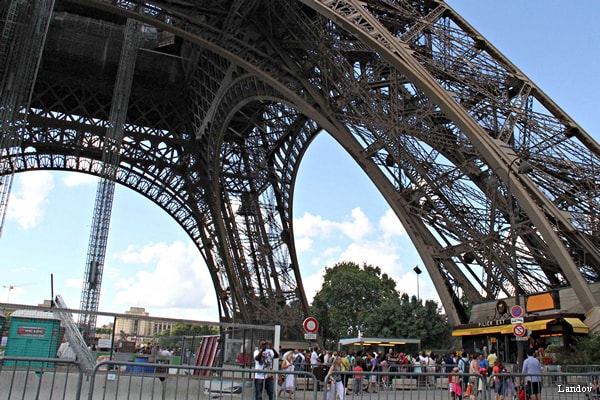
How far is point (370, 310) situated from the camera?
2581 inches

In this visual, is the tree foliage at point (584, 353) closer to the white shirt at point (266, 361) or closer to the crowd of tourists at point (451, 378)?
the crowd of tourists at point (451, 378)

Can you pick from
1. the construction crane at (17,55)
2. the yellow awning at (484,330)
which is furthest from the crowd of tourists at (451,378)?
the construction crane at (17,55)

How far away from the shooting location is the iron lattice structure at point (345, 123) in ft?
56.6

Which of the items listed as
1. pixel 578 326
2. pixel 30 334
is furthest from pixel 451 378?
pixel 30 334

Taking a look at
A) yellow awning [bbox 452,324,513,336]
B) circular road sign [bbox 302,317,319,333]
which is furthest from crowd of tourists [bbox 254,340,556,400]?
yellow awning [bbox 452,324,513,336]

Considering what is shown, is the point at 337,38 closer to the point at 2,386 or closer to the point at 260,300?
the point at 2,386

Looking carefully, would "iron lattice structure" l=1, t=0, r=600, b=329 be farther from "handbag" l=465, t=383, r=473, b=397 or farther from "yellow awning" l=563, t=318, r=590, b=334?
"handbag" l=465, t=383, r=473, b=397

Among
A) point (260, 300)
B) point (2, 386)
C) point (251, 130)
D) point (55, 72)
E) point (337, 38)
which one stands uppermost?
point (55, 72)

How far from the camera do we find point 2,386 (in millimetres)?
9398

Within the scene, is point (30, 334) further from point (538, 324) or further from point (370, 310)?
point (370, 310)

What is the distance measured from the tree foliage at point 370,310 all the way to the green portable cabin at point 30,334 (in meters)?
45.0

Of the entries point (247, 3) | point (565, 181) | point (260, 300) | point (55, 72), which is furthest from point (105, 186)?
point (565, 181)

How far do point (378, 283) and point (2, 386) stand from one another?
198 ft

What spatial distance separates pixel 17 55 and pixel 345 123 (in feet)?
59.1
